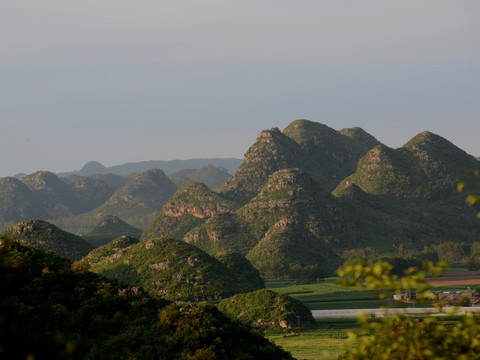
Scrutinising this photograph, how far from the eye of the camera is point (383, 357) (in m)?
22.9

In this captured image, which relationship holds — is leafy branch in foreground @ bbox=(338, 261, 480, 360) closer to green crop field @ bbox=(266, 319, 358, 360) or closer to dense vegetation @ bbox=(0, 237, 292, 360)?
dense vegetation @ bbox=(0, 237, 292, 360)

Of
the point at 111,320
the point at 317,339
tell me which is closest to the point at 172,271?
the point at 317,339

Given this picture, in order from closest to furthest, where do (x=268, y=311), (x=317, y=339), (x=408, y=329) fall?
(x=408, y=329)
(x=317, y=339)
(x=268, y=311)

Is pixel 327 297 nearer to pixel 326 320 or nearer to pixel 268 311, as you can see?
pixel 326 320

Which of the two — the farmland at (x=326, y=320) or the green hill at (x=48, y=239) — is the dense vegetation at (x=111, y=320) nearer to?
the farmland at (x=326, y=320)

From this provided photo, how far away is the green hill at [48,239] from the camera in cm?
17875

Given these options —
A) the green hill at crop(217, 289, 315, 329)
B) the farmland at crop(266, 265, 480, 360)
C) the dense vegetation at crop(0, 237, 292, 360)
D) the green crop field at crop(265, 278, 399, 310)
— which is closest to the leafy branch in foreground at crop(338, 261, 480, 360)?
the farmland at crop(266, 265, 480, 360)

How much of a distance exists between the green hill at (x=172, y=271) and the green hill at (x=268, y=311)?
45.0ft

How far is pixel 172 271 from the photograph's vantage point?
513 ft

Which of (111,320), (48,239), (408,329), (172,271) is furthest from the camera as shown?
(48,239)

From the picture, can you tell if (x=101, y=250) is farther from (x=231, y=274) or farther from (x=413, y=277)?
(x=413, y=277)

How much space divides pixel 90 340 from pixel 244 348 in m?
18.3

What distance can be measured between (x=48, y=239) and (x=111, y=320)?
131408 mm

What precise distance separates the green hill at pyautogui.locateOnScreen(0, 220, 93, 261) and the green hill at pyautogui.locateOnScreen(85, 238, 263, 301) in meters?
14.5
